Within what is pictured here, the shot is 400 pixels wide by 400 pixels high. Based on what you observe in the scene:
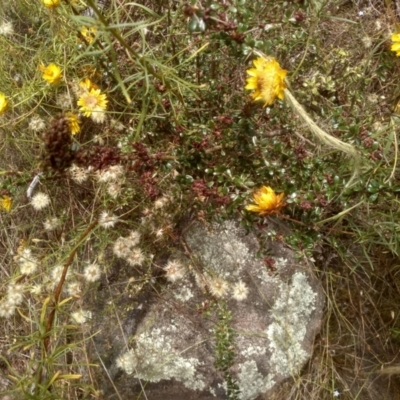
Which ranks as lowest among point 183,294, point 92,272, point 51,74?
point 183,294

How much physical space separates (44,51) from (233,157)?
79 centimetres

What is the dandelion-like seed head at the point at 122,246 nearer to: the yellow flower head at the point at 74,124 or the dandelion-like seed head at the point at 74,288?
the dandelion-like seed head at the point at 74,288

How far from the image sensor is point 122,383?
1.81 metres

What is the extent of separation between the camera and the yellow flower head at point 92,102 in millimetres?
1664

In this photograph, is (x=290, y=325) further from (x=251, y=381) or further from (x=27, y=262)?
(x=27, y=262)

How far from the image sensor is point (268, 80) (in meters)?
1.30

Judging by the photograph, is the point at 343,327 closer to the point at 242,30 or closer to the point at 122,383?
the point at 122,383

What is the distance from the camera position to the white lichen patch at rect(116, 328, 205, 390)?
1.79 metres

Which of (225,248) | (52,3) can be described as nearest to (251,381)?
(225,248)

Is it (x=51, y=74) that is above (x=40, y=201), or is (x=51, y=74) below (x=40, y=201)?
above

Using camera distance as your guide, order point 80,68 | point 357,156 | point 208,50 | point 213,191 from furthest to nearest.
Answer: point 80,68 → point 208,50 → point 213,191 → point 357,156

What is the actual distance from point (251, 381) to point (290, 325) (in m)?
0.24

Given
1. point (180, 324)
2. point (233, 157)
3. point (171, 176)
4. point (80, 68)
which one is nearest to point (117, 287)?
point (180, 324)

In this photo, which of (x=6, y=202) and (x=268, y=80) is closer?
(x=268, y=80)
